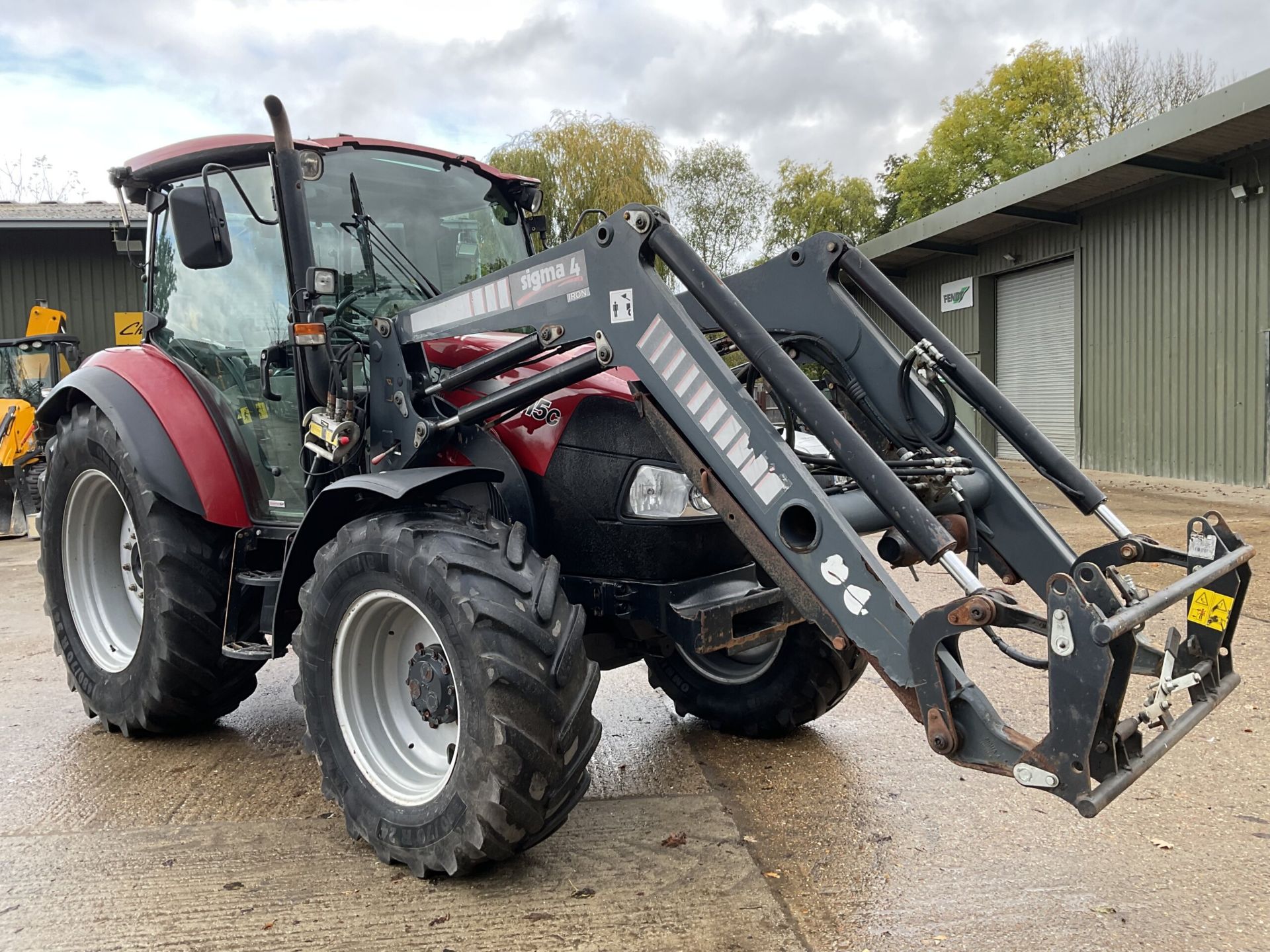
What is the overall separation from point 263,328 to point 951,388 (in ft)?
8.32

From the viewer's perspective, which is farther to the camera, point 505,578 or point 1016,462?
point 1016,462

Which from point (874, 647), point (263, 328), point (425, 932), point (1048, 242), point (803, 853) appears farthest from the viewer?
point (1048, 242)

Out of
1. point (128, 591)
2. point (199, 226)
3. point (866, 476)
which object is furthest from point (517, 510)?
point (128, 591)

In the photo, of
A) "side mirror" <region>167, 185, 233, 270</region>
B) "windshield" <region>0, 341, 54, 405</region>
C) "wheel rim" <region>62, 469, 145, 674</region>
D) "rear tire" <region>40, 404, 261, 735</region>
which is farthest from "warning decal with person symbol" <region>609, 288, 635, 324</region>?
"windshield" <region>0, 341, 54, 405</region>

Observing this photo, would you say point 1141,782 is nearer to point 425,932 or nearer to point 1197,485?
point 425,932

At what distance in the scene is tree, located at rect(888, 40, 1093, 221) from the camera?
32.7m

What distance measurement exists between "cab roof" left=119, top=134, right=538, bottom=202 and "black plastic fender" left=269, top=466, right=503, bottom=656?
139cm

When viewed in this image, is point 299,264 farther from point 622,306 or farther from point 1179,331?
point 1179,331

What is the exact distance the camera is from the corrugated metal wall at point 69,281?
1795cm

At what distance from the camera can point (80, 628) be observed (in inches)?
172

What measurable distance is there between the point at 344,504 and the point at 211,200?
1119mm

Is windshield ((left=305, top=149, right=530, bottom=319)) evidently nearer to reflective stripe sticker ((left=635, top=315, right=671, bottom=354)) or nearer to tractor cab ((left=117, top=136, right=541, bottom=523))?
tractor cab ((left=117, top=136, right=541, bottom=523))

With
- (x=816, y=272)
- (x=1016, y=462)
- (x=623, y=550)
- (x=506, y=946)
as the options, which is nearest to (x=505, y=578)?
(x=623, y=550)

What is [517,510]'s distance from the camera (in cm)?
333
